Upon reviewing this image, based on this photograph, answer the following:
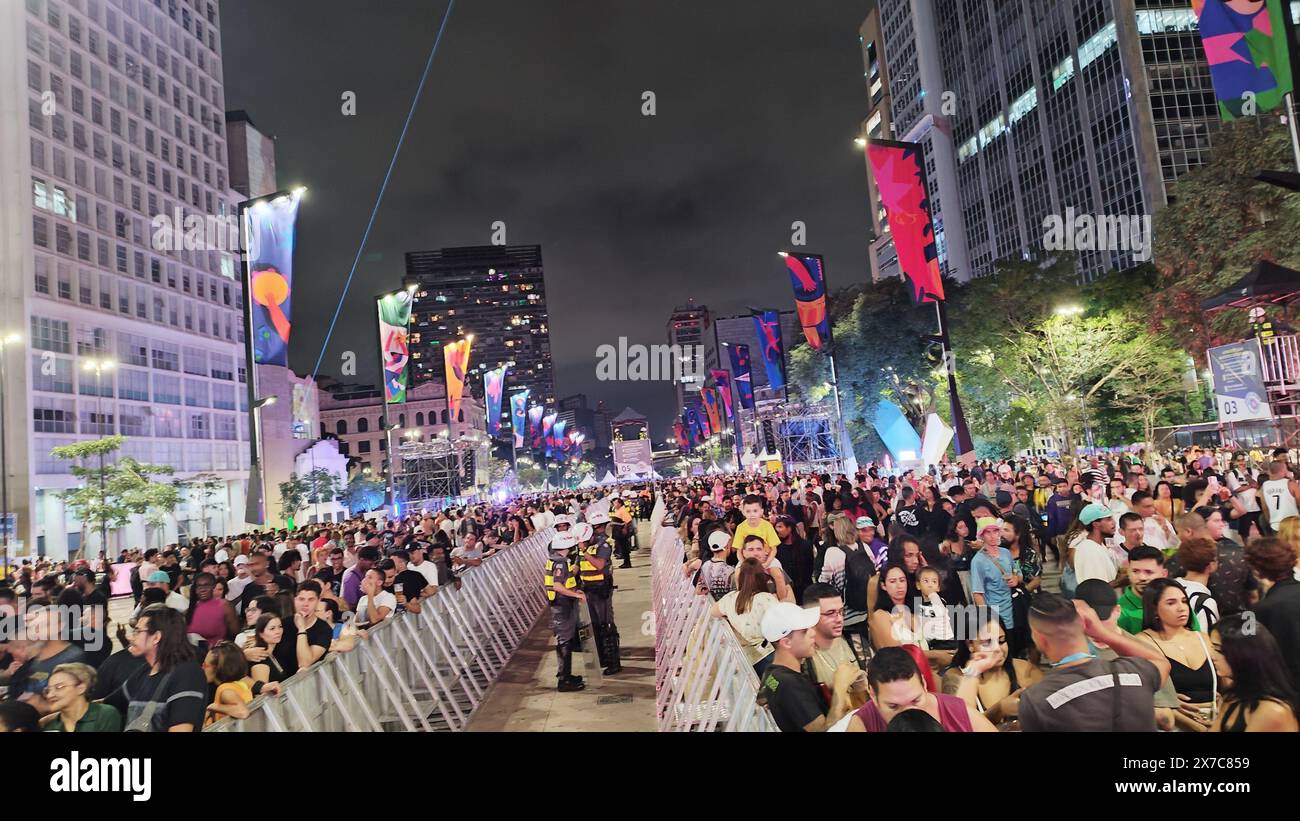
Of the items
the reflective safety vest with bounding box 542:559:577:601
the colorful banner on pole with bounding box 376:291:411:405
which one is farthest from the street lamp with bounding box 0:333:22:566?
the reflective safety vest with bounding box 542:559:577:601

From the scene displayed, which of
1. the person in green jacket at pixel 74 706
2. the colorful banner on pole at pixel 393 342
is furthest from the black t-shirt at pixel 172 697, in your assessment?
the colorful banner on pole at pixel 393 342

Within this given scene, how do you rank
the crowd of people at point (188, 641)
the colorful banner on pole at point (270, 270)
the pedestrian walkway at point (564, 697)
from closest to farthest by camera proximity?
1. the crowd of people at point (188, 641)
2. the pedestrian walkway at point (564, 697)
3. the colorful banner on pole at point (270, 270)

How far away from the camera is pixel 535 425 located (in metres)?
56.7

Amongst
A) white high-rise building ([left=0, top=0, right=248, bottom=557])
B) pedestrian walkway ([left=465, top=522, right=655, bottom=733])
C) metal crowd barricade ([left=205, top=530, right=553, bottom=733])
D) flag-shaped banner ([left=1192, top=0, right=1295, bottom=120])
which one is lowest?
pedestrian walkway ([left=465, top=522, right=655, bottom=733])

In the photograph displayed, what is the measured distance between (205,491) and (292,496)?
9.05 metres

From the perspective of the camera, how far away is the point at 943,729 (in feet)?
10.8

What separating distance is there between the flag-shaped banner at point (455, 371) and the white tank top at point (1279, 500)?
24.9 m

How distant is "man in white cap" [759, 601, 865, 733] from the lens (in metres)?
3.80

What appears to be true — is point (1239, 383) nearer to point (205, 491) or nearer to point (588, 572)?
point (588, 572)

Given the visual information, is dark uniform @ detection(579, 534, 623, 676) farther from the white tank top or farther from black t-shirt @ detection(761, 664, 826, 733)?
the white tank top

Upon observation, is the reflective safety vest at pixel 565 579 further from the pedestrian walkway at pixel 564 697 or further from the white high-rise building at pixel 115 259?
the white high-rise building at pixel 115 259

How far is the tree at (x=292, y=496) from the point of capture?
68125mm

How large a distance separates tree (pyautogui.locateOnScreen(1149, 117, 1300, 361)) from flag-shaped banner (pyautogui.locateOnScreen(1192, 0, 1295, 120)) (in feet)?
34.8
